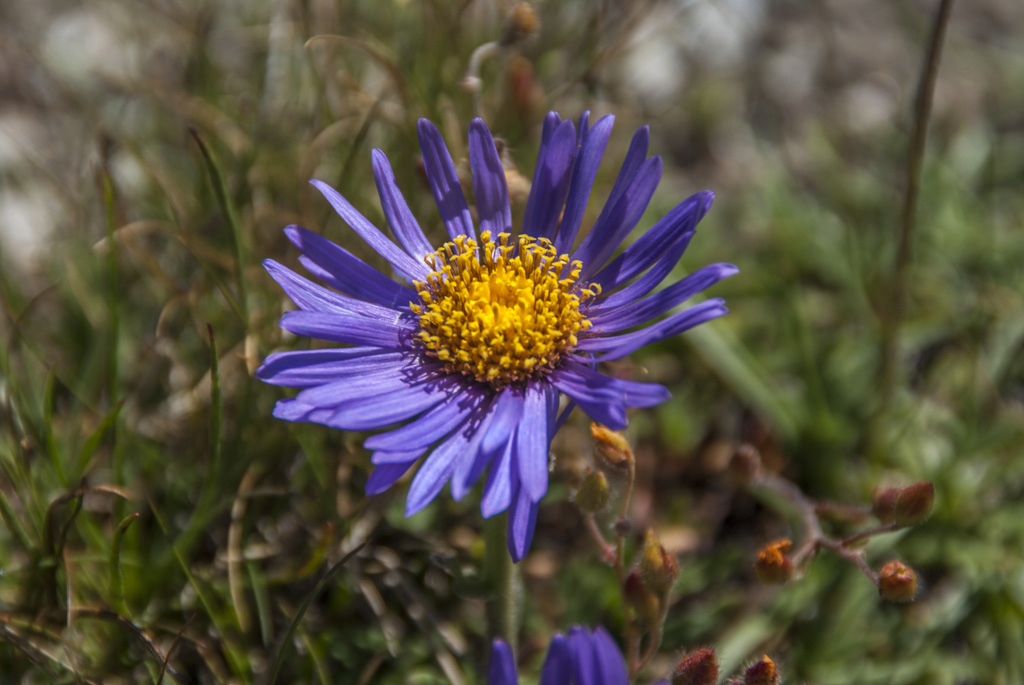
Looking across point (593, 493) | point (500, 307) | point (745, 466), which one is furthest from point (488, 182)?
point (745, 466)

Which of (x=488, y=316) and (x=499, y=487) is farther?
(x=488, y=316)

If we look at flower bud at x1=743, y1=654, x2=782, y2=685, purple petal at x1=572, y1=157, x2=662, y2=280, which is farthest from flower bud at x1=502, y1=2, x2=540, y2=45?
flower bud at x1=743, y1=654, x2=782, y2=685

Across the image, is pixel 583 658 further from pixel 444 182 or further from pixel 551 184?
pixel 444 182

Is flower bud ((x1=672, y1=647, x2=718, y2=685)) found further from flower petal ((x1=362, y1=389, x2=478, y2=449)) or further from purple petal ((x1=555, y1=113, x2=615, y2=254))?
purple petal ((x1=555, y1=113, x2=615, y2=254))

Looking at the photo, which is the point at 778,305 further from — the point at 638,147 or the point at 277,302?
the point at 277,302

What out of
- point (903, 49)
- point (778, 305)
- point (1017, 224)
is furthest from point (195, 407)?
point (903, 49)

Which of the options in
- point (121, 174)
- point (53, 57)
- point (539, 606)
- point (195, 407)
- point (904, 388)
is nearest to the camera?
point (539, 606)

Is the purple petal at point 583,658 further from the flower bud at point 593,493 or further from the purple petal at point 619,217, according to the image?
the purple petal at point 619,217
